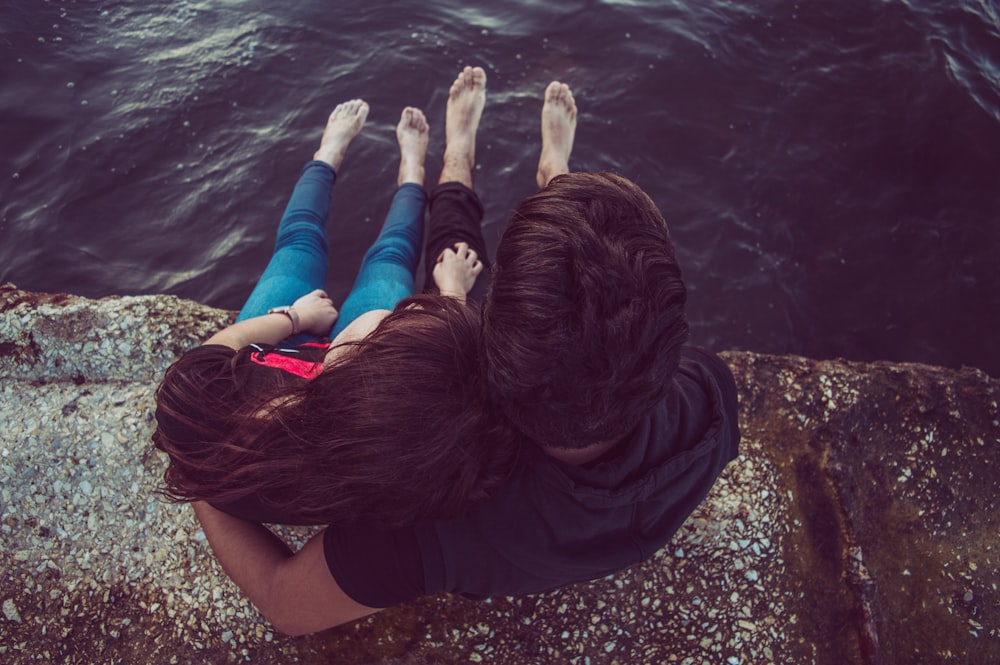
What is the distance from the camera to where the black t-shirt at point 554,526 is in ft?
5.57

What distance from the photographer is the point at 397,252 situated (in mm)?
3494

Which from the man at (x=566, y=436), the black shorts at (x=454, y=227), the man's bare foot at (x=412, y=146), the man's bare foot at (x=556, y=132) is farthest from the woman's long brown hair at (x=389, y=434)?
the man's bare foot at (x=556, y=132)

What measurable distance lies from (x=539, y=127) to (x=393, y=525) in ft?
13.6

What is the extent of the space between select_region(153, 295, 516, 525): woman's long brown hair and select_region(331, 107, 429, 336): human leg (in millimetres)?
1302

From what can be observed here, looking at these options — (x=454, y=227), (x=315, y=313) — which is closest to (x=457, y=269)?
(x=454, y=227)

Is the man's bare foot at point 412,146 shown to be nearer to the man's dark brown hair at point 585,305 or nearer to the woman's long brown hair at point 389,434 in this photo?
the woman's long brown hair at point 389,434

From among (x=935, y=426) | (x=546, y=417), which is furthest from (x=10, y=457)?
(x=935, y=426)

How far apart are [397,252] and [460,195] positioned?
0.56 meters

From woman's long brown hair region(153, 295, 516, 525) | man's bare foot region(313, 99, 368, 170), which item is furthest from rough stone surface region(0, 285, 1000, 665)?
man's bare foot region(313, 99, 368, 170)

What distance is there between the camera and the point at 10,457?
2977mm

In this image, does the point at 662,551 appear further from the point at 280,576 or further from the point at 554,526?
the point at 280,576

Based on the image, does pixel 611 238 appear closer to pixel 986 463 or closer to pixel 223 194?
pixel 986 463

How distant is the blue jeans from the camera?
124 inches

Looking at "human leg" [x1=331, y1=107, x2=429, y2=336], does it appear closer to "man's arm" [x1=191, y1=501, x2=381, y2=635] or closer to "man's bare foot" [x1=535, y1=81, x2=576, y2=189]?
"man's bare foot" [x1=535, y1=81, x2=576, y2=189]
